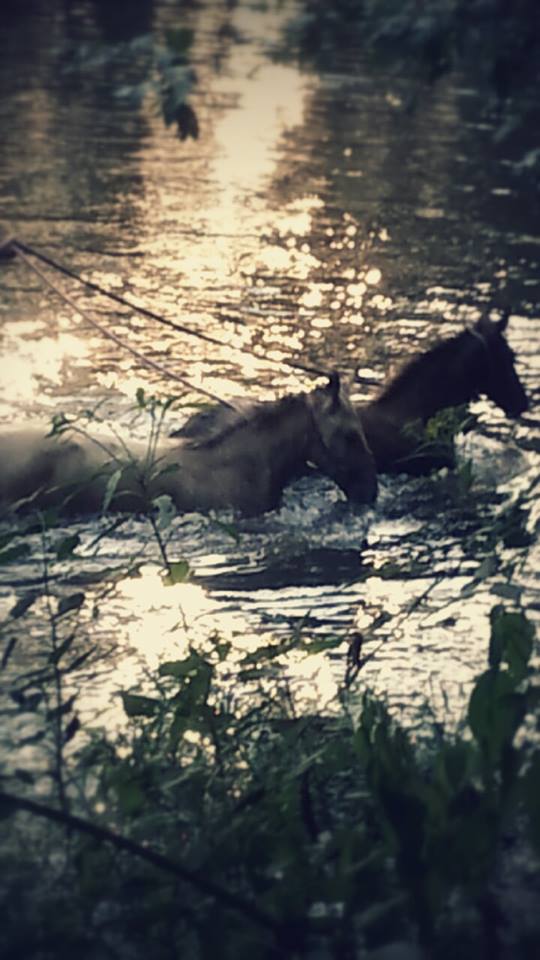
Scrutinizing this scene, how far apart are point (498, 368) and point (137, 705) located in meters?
4.95

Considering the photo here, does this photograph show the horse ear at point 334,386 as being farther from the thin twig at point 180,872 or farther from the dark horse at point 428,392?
the thin twig at point 180,872

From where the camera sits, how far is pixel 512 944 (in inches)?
161

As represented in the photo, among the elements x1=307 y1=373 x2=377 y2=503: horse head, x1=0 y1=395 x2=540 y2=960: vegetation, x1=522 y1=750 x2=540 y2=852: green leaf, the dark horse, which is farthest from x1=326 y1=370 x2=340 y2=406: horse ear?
x1=522 y1=750 x2=540 y2=852: green leaf

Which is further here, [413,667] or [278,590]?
[278,590]

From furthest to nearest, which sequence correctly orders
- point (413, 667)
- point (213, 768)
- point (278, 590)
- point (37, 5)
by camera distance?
point (37, 5), point (278, 590), point (413, 667), point (213, 768)

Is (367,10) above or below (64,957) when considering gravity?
above

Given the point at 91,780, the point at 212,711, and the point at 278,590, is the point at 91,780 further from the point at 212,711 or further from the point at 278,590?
the point at 278,590

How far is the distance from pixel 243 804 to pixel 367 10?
3.90 meters

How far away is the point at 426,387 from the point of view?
9.06 m

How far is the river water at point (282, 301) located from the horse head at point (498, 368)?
0.28m

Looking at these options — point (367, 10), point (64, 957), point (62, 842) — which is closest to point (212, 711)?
point (62, 842)

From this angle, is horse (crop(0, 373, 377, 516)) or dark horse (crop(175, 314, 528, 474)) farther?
dark horse (crop(175, 314, 528, 474))

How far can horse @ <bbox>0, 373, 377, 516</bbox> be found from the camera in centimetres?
767

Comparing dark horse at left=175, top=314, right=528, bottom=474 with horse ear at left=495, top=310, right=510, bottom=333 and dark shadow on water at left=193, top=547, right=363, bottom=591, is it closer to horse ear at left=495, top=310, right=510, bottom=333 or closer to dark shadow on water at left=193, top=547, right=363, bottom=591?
horse ear at left=495, top=310, right=510, bottom=333
